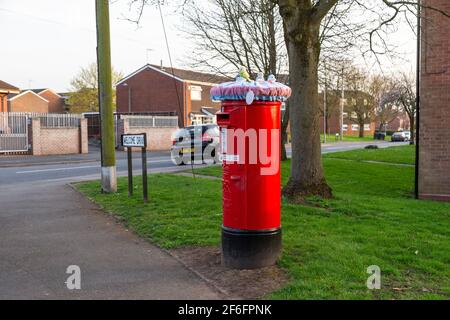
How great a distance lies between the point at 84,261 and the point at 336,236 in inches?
126

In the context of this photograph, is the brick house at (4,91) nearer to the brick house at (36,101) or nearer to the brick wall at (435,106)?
the brick house at (36,101)

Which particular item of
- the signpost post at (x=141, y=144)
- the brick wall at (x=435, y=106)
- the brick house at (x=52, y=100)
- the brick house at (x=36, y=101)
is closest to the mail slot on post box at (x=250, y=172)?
the signpost post at (x=141, y=144)

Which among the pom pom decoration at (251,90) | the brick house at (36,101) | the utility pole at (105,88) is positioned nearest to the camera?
the pom pom decoration at (251,90)

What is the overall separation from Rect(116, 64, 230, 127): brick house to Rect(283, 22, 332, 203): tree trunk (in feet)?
130

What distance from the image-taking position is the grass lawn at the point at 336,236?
4.63 meters

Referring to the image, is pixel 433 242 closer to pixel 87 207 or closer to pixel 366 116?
pixel 87 207

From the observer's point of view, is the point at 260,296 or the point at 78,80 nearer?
the point at 260,296

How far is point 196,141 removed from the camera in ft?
75.4

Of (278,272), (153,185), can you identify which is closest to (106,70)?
(153,185)

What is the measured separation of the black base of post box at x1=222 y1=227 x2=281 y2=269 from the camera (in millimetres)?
5246

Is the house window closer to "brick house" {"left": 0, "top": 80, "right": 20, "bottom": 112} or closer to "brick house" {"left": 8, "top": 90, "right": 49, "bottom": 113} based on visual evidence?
"brick house" {"left": 0, "top": 80, "right": 20, "bottom": 112}

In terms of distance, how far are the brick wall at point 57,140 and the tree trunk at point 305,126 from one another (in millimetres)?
22382

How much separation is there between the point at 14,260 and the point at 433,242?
5.10m
